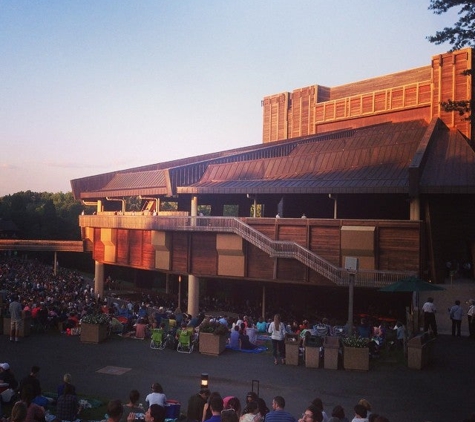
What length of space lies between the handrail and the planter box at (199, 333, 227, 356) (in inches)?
359

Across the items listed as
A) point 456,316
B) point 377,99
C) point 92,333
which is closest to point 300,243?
point 456,316

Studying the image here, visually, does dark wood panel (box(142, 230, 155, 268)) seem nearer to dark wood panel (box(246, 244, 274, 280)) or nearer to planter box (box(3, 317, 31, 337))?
dark wood panel (box(246, 244, 274, 280))

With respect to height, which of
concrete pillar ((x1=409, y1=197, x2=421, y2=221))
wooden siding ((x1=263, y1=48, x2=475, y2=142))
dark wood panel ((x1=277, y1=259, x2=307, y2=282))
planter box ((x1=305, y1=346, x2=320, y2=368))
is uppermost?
wooden siding ((x1=263, y1=48, x2=475, y2=142))

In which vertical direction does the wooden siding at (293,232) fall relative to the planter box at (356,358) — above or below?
above

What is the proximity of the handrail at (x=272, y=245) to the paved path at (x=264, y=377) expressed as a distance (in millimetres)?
6307

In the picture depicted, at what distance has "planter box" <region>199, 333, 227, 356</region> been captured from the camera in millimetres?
19156

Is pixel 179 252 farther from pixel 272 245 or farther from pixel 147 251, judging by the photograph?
pixel 272 245

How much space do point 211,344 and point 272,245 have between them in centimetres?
1055

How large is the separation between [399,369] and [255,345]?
615 centimetres

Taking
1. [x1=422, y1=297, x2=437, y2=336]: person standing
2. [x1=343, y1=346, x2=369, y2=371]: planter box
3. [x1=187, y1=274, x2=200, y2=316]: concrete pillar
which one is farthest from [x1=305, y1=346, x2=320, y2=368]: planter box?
[x1=187, y1=274, x2=200, y2=316]: concrete pillar

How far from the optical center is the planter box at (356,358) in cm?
1680

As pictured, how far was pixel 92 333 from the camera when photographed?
21.0m

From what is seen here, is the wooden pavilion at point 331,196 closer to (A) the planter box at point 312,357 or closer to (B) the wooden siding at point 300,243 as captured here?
(B) the wooden siding at point 300,243

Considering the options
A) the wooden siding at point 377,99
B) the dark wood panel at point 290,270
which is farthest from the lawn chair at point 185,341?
the wooden siding at point 377,99
